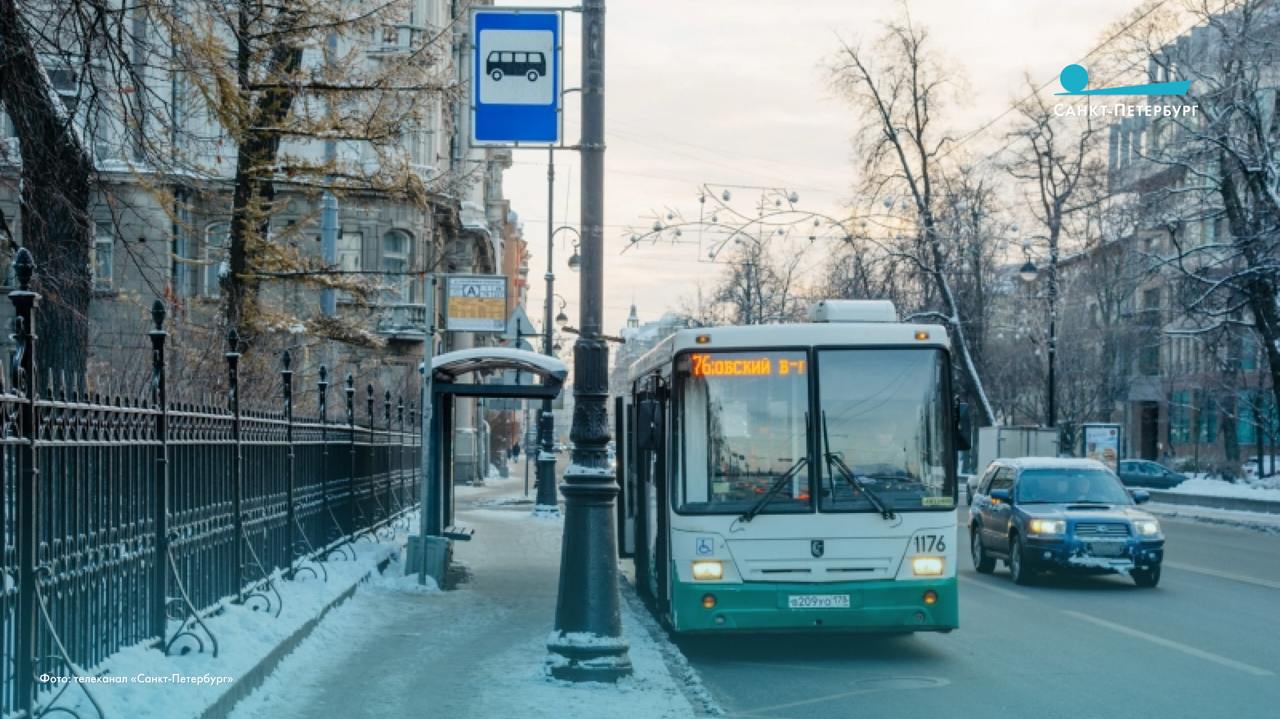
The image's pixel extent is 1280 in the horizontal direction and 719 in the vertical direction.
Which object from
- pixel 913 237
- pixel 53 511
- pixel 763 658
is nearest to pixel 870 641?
pixel 763 658

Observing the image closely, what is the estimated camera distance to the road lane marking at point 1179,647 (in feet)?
38.2

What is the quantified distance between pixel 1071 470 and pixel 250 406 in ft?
38.3

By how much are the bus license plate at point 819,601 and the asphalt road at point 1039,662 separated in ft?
1.63

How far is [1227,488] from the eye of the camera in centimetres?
5788

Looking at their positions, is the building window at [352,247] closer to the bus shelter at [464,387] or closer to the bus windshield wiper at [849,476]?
the bus shelter at [464,387]

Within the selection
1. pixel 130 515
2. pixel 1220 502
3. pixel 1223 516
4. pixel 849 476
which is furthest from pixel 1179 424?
pixel 130 515

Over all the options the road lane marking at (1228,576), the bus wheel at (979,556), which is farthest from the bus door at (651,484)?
the road lane marking at (1228,576)

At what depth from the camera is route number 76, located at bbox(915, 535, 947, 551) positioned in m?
12.5

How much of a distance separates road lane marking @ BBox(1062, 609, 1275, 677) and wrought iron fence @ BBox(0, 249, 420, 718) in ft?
25.0

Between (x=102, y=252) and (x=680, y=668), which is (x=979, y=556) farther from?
(x=102, y=252)

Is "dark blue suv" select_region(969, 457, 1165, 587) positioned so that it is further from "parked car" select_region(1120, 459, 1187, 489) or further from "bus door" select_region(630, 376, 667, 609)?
"parked car" select_region(1120, 459, 1187, 489)

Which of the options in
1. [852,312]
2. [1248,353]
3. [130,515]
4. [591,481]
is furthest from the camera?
[1248,353]

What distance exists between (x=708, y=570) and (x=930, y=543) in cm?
189

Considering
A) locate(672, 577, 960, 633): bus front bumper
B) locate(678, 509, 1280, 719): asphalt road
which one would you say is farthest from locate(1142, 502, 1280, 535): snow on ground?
locate(672, 577, 960, 633): bus front bumper
